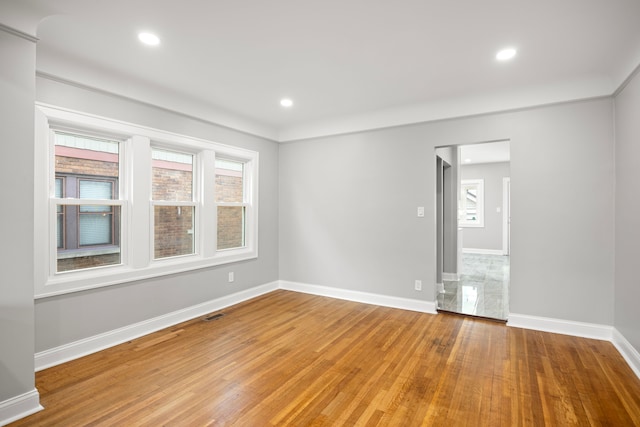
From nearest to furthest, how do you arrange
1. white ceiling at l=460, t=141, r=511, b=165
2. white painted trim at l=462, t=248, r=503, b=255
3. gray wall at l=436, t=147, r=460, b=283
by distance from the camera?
gray wall at l=436, t=147, r=460, b=283
white ceiling at l=460, t=141, r=511, b=165
white painted trim at l=462, t=248, r=503, b=255

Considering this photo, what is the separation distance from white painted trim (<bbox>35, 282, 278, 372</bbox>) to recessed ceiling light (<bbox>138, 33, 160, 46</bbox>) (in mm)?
2592

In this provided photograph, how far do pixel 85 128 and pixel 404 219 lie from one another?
3633 mm

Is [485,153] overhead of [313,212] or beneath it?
overhead

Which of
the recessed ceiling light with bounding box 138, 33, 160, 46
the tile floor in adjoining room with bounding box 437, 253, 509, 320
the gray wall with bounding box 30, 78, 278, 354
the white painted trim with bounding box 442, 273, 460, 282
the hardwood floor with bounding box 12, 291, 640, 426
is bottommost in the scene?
the hardwood floor with bounding box 12, 291, 640, 426

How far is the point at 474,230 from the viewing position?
31.4 ft

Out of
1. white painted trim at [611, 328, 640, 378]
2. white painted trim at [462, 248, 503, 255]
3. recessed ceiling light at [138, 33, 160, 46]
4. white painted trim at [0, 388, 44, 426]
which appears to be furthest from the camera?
white painted trim at [462, 248, 503, 255]

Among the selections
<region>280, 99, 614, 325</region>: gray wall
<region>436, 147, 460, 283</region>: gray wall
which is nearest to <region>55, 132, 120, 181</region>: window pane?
<region>280, 99, 614, 325</region>: gray wall

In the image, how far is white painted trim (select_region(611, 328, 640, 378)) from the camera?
260cm

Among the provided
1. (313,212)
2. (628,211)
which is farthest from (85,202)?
(628,211)

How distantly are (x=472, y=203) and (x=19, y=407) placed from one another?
1013 centimetres

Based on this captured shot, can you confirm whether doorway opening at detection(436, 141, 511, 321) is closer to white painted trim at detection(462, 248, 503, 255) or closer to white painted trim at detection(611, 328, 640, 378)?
white painted trim at detection(462, 248, 503, 255)

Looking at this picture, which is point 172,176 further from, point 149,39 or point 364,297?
point 364,297

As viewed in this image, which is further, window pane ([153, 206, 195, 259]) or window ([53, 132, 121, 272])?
window pane ([153, 206, 195, 259])

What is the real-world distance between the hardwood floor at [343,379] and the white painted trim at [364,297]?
493mm
